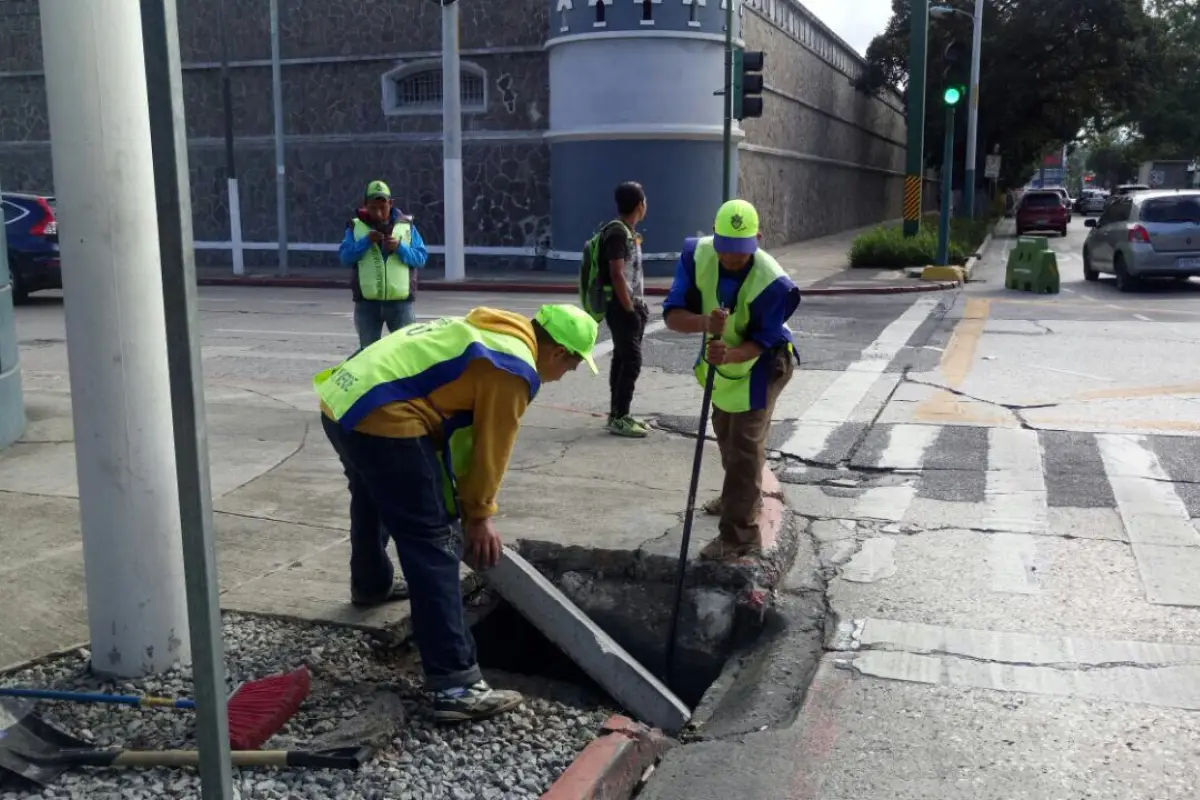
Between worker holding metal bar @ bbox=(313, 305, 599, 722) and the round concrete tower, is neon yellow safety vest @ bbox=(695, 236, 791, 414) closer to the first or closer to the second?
worker holding metal bar @ bbox=(313, 305, 599, 722)

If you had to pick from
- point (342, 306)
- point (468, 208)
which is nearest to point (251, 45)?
point (468, 208)

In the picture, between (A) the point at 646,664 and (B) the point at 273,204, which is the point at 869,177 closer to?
(B) the point at 273,204

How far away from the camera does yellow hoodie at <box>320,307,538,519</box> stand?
147 inches

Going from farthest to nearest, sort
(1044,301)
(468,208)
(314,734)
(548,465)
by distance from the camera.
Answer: (468,208) < (1044,301) < (548,465) < (314,734)

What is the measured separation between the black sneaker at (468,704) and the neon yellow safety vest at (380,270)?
4959 millimetres

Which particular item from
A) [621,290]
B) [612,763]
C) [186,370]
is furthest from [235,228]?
[186,370]

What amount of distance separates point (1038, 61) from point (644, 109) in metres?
26.5

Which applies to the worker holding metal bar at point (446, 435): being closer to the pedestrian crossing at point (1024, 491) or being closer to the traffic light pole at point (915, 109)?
the pedestrian crossing at point (1024, 491)

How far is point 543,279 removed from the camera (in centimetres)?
2191

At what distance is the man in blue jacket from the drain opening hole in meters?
3.75

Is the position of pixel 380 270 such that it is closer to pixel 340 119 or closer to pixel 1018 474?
pixel 1018 474

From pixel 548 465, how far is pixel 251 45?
21.0 metres

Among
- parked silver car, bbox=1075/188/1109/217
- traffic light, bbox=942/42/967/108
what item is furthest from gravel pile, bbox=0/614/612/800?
parked silver car, bbox=1075/188/1109/217

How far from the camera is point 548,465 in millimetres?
7340
